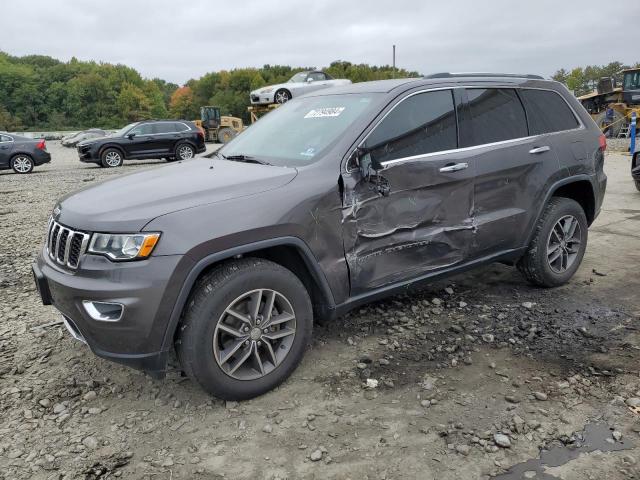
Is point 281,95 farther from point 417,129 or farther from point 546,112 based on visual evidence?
point 417,129

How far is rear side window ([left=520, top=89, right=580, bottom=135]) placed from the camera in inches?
165

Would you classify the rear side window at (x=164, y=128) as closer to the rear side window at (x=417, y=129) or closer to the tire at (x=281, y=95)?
the tire at (x=281, y=95)

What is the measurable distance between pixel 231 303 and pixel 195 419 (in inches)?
26.8

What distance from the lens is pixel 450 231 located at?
3.60 metres

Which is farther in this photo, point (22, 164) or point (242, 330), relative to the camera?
point (22, 164)

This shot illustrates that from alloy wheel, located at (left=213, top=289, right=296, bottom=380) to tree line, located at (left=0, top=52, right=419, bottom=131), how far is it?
86.1 metres

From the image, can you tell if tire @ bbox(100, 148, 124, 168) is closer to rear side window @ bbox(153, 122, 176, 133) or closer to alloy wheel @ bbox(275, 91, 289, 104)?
rear side window @ bbox(153, 122, 176, 133)

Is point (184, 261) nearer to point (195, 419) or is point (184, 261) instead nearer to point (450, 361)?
point (195, 419)

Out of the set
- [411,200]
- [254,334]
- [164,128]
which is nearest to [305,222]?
[254,334]

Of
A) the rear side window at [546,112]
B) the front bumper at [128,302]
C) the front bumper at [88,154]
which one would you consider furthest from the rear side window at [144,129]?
the front bumper at [128,302]

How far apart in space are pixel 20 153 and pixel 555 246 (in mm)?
17306

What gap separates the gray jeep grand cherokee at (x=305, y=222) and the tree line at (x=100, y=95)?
84.6 m

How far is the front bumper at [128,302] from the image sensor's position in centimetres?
251

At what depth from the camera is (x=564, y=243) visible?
4492 millimetres
